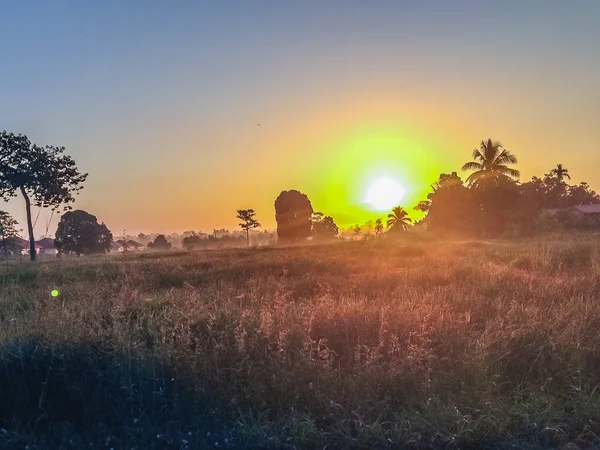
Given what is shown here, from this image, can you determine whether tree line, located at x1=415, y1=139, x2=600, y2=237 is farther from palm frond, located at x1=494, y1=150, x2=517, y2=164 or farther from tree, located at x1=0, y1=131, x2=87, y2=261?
tree, located at x1=0, y1=131, x2=87, y2=261

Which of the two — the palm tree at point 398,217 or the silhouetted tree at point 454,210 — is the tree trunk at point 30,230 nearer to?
the silhouetted tree at point 454,210

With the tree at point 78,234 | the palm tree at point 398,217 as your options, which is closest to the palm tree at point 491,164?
the palm tree at point 398,217

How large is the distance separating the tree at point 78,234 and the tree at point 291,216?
2662 centimetres

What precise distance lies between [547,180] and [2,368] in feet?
223

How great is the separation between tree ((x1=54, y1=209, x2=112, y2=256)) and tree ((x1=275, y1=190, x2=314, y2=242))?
26.6 m

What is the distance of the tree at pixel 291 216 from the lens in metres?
64.2

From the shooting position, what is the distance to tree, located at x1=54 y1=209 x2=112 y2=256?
50.3m

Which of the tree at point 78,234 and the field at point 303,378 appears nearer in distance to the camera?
the field at point 303,378

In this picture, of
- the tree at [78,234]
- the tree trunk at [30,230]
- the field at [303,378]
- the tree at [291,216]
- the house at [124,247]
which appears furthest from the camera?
the house at [124,247]

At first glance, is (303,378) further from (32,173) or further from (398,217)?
(398,217)

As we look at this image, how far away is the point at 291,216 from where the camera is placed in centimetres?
6450

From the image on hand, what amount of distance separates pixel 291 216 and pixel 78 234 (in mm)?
30452

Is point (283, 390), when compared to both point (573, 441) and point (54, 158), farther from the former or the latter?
point (54, 158)

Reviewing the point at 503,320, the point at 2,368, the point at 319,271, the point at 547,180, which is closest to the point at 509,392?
the point at 503,320
